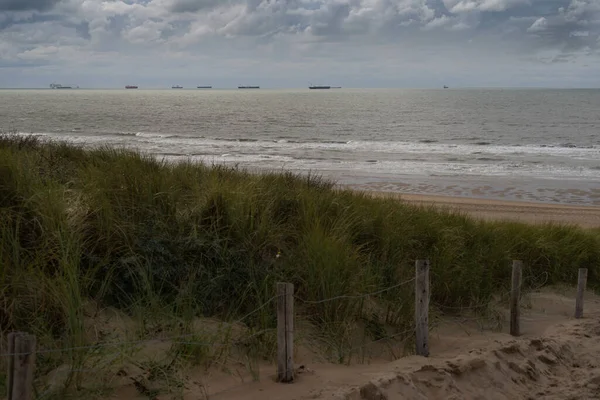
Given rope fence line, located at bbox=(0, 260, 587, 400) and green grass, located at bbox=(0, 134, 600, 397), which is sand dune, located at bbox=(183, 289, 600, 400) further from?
green grass, located at bbox=(0, 134, 600, 397)

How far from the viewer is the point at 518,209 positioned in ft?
64.2

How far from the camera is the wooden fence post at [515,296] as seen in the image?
24.5 ft

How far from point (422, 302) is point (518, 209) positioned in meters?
14.7

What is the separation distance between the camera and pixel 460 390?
5.72 m

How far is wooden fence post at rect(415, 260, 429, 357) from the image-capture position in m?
6.13

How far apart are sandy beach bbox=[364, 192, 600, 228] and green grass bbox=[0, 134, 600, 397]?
9045 mm

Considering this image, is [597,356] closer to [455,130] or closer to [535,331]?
[535,331]

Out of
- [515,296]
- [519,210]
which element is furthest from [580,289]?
[519,210]

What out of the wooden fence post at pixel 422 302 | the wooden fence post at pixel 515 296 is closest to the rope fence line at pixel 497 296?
the wooden fence post at pixel 515 296

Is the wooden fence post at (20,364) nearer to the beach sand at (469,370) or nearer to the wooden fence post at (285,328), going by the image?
the beach sand at (469,370)

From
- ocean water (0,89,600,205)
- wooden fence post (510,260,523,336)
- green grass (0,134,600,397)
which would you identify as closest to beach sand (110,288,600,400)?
wooden fence post (510,260,523,336)

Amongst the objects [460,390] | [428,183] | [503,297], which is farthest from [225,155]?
[460,390]

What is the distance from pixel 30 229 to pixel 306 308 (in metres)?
3.10

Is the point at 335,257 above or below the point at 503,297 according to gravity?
above
